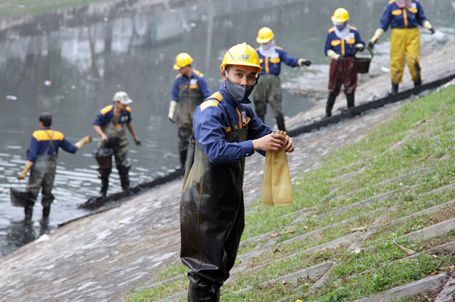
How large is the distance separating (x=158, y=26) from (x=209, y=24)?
2.36 meters

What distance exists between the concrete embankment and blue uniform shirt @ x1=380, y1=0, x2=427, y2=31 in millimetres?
1379

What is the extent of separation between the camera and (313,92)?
29.4m

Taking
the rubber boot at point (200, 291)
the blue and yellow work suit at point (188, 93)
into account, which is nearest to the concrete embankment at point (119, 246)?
the blue and yellow work suit at point (188, 93)

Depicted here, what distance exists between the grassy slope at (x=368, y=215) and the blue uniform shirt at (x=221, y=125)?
124 centimetres

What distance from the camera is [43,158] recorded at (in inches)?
663

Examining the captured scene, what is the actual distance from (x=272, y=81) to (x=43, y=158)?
402 centimetres

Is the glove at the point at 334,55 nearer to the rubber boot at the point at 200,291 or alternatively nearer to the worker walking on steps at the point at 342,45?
the worker walking on steps at the point at 342,45

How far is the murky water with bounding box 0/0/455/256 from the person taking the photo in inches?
794

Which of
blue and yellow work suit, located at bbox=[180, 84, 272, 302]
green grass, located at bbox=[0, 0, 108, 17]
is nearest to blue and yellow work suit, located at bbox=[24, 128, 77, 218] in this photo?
blue and yellow work suit, located at bbox=[180, 84, 272, 302]

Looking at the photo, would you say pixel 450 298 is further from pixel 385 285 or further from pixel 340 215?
pixel 340 215

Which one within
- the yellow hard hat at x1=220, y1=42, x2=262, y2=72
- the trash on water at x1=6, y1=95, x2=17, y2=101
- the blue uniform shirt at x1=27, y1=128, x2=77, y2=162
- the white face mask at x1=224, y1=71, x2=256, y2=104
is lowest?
the trash on water at x1=6, y1=95, x2=17, y2=101

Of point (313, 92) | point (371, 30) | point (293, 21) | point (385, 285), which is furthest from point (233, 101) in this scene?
point (293, 21)

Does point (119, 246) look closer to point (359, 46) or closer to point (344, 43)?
point (344, 43)

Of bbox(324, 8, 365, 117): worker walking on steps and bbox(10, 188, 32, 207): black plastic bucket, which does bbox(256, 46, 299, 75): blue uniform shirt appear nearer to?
bbox(324, 8, 365, 117): worker walking on steps
